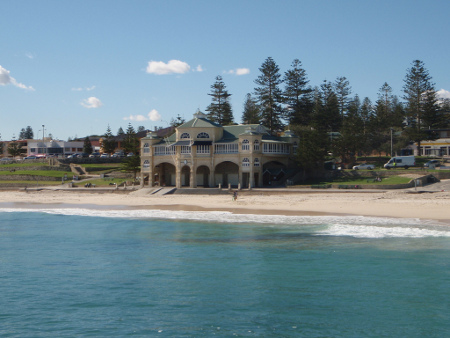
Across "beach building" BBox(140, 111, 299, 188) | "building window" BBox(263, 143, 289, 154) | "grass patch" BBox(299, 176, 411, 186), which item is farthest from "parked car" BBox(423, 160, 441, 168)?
"building window" BBox(263, 143, 289, 154)

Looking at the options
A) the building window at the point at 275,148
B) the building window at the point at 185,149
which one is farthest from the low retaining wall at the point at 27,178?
the building window at the point at 275,148

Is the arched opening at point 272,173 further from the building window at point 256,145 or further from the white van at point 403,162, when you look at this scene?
the white van at point 403,162

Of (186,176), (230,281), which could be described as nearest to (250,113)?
(186,176)

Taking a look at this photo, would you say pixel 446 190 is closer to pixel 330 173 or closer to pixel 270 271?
pixel 330 173

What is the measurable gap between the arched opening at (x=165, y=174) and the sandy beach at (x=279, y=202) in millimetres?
7008

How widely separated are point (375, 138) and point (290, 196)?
2726 centimetres

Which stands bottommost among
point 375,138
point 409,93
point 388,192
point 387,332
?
point 387,332

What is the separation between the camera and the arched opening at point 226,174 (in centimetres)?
5171

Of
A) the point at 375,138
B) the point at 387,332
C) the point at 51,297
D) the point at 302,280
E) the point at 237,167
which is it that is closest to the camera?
the point at 387,332

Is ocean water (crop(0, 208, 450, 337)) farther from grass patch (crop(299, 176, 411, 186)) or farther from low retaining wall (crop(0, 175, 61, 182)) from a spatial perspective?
low retaining wall (crop(0, 175, 61, 182))

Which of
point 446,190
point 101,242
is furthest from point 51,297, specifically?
point 446,190

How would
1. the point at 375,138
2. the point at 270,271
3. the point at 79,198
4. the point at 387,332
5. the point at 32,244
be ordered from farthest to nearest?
the point at 375,138, the point at 79,198, the point at 32,244, the point at 270,271, the point at 387,332

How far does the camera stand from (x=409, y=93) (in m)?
66.9

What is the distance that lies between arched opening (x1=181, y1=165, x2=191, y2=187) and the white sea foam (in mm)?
15798
